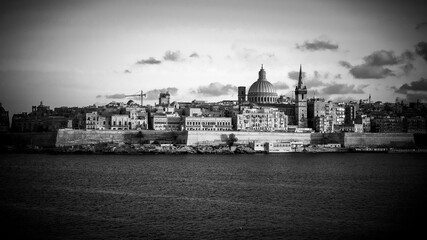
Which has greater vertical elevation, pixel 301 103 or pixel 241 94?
pixel 241 94

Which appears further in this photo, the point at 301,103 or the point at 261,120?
the point at 301,103

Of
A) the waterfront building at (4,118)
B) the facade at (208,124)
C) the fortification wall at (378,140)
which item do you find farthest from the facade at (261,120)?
the waterfront building at (4,118)

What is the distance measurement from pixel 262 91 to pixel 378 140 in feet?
60.3

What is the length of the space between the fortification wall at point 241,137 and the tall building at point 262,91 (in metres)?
16.2

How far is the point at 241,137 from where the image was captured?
53.6 metres

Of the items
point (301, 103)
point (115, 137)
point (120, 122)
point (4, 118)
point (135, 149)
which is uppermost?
point (301, 103)

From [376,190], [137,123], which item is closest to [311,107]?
[137,123]

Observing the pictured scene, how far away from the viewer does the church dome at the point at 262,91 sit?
→ 72.8 m

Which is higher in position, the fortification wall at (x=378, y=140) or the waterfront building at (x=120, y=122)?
the waterfront building at (x=120, y=122)

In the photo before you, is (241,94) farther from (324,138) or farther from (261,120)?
(324,138)

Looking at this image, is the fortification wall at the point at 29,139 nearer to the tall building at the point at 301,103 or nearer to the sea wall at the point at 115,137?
the sea wall at the point at 115,137

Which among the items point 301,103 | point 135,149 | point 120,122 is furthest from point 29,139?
point 301,103

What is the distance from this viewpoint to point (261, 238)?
15797 millimetres

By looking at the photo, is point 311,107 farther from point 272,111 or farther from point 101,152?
point 101,152
